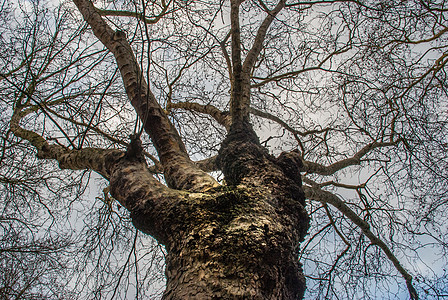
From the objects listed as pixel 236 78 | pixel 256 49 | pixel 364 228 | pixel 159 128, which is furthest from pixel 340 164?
pixel 159 128

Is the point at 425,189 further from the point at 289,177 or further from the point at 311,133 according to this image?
the point at 289,177

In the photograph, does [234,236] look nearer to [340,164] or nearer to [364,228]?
[364,228]

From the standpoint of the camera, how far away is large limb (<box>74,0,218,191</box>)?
1.76 metres

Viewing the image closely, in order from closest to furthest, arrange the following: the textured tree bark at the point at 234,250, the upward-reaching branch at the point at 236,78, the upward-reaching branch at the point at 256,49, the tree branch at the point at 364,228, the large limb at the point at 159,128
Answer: the textured tree bark at the point at 234,250
the large limb at the point at 159,128
the upward-reaching branch at the point at 236,78
the upward-reaching branch at the point at 256,49
the tree branch at the point at 364,228

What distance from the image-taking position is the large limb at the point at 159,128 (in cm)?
176

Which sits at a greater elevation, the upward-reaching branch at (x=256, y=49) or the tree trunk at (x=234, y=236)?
the upward-reaching branch at (x=256, y=49)

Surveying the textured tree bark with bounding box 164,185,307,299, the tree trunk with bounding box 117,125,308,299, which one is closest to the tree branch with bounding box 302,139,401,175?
the tree trunk with bounding box 117,125,308,299

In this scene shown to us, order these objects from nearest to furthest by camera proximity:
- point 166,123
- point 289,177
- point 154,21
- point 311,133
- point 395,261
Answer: point 289,177 < point 166,123 < point 395,261 < point 154,21 < point 311,133

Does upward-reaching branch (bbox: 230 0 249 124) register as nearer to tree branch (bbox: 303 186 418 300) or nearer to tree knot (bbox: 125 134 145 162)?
tree knot (bbox: 125 134 145 162)

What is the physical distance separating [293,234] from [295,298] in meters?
0.30

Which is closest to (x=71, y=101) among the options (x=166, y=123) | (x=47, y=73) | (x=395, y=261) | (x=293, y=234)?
(x=47, y=73)

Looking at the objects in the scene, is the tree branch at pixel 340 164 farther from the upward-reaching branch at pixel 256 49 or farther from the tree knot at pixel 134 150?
the tree knot at pixel 134 150

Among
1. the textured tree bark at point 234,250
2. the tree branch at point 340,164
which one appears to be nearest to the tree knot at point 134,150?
the textured tree bark at point 234,250

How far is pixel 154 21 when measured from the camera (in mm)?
3830
